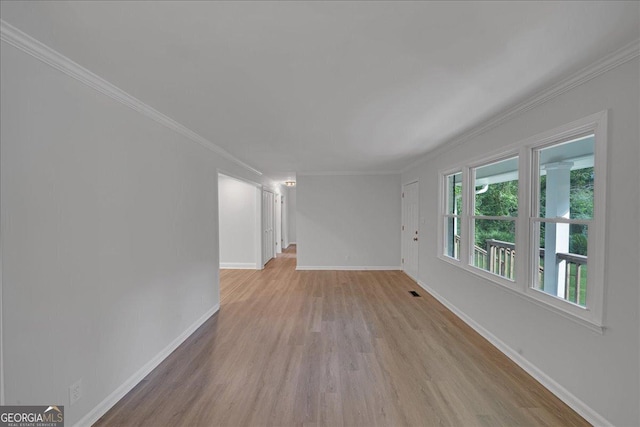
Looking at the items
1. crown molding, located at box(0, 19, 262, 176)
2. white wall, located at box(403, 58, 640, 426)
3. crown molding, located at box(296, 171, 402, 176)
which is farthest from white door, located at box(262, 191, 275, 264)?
white wall, located at box(403, 58, 640, 426)

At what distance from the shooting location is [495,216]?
2916mm

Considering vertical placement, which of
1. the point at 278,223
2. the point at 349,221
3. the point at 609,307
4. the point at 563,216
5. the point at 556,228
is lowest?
the point at 609,307

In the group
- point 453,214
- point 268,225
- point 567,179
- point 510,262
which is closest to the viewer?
point 567,179

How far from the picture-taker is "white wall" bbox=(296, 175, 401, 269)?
20.6 ft

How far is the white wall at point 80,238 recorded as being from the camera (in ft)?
4.47

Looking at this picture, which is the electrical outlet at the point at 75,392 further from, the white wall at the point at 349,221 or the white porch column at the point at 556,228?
the white wall at the point at 349,221

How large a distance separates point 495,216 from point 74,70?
3.84 meters

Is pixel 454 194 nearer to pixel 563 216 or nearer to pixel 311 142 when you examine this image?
pixel 563 216

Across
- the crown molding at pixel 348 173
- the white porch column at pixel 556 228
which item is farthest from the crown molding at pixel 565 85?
the crown molding at pixel 348 173

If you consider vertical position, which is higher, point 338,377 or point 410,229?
point 410,229

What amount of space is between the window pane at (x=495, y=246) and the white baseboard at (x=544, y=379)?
2.24 feet

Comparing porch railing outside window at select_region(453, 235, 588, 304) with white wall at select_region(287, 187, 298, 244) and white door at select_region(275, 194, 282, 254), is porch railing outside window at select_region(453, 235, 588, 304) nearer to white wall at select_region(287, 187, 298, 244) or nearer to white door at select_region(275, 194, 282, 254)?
white door at select_region(275, 194, 282, 254)

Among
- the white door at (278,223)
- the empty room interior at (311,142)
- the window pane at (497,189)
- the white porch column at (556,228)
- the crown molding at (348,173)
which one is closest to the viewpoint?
the empty room interior at (311,142)

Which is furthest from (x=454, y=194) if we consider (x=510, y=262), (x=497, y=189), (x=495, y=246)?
(x=510, y=262)
